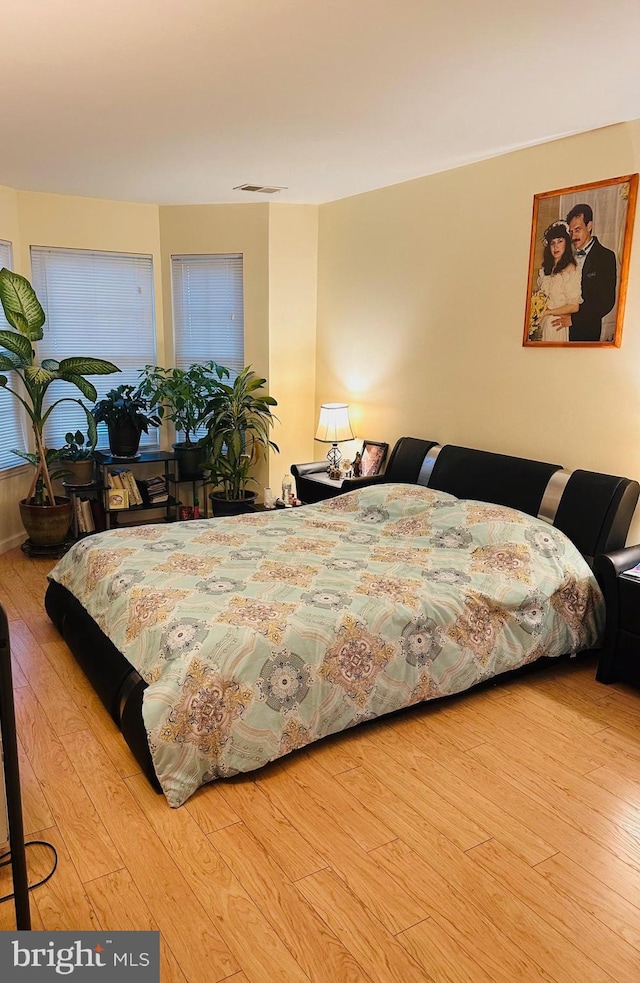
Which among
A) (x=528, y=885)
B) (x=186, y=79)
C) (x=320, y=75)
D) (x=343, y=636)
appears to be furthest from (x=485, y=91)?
(x=528, y=885)

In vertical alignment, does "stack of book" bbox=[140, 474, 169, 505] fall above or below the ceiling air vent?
below

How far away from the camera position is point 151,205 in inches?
213

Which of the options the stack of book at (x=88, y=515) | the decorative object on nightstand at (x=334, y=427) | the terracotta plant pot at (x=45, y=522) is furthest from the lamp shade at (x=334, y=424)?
the terracotta plant pot at (x=45, y=522)

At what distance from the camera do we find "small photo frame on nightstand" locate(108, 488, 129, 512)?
5141mm

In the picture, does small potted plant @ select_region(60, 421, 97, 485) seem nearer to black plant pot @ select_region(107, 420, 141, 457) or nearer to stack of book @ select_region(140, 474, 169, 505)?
black plant pot @ select_region(107, 420, 141, 457)

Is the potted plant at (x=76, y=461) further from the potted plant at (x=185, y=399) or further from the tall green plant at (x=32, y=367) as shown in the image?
the potted plant at (x=185, y=399)

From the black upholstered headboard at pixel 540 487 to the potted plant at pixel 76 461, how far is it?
2.32 meters

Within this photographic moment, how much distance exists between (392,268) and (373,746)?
3.20 meters

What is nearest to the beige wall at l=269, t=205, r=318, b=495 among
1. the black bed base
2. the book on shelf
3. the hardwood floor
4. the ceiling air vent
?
the ceiling air vent

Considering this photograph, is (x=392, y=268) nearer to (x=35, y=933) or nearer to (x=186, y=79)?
(x=186, y=79)

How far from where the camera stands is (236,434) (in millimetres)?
5195

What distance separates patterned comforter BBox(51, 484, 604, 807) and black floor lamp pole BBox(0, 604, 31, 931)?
2.39 ft

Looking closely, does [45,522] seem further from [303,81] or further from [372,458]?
[303,81]

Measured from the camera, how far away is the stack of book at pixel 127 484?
5184 mm
